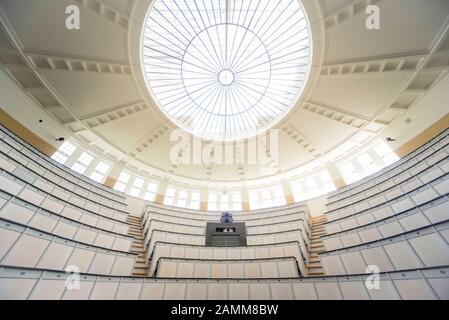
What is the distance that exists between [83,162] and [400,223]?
23.5 m

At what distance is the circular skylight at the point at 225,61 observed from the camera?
13.7 m

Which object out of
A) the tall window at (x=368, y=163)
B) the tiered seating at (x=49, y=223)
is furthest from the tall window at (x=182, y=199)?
the tall window at (x=368, y=163)

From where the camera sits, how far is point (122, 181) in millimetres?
20484

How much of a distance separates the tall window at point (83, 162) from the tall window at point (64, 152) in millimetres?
860

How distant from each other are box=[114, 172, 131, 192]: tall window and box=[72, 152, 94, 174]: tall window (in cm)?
313

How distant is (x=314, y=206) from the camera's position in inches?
761

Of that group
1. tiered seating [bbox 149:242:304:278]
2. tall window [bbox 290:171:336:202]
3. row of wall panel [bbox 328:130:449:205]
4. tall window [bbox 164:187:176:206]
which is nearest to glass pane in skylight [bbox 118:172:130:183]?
tall window [bbox 164:187:176:206]

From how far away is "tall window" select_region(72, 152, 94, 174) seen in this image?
17625 millimetres

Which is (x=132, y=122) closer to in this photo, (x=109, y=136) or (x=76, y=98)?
(x=109, y=136)

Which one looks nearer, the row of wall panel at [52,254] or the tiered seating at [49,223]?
the row of wall panel at [52,254]

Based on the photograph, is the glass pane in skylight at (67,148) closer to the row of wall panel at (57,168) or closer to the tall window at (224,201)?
the row of wall panel at (57,168)

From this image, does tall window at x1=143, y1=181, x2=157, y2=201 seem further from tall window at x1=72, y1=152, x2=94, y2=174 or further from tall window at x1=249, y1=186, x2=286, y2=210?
tall window at x1=249, y1=186, x2=286, y2=210

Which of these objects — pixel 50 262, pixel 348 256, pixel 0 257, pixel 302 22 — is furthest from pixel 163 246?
pixel 302 22

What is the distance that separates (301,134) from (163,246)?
52.5 ft
